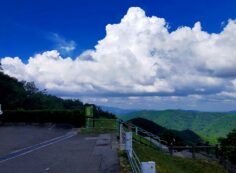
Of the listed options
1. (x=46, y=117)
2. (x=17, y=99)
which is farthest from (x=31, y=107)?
(x=46, y=117)

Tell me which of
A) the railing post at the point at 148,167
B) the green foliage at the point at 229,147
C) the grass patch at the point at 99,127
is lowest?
the green foliage at the point at 229,147

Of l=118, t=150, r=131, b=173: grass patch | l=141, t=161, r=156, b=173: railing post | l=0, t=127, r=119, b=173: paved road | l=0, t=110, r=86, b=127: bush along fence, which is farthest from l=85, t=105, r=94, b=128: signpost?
l=141, t=161, r=156, b=173: railing post

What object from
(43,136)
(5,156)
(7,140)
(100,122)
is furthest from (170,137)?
(5,156)

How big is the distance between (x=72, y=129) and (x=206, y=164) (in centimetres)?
1137

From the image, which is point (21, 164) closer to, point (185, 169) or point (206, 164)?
point (185, 169)

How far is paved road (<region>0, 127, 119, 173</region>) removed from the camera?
1348cm

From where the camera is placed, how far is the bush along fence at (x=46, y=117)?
30.8m

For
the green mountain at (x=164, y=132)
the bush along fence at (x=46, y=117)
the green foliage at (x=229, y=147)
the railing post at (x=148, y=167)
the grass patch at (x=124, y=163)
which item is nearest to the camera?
the railing post at (x=148, y=167)

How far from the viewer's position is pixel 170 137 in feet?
144

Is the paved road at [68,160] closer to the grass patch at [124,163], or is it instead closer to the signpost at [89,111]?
the grass patch at [124,163]

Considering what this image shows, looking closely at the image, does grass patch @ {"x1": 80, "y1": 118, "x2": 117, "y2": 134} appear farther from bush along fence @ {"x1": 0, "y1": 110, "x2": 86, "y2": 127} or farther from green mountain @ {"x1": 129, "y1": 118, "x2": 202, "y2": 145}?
green mountain @ {"x1": 129, "y1": 118, "x2": 202, "y2": 145}

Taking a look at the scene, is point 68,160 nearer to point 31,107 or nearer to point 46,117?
point 46,117

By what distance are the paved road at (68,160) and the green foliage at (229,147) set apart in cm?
1030

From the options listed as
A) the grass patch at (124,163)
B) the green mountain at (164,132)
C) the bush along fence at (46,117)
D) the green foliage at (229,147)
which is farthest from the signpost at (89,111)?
the grass patch at (124,163)
